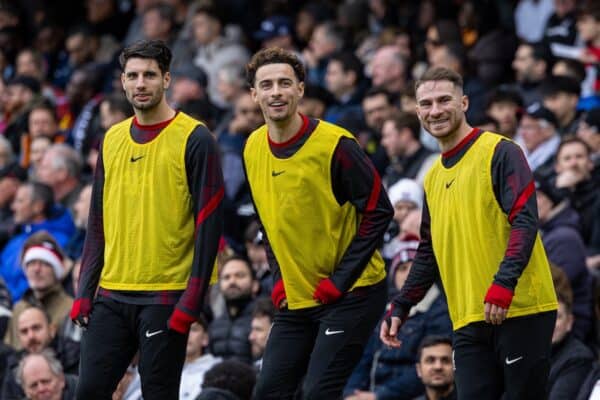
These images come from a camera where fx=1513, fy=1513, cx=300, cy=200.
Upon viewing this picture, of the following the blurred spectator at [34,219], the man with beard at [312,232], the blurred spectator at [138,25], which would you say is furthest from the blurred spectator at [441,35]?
the man with beard at [312,232]

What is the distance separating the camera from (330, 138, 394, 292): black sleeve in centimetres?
756

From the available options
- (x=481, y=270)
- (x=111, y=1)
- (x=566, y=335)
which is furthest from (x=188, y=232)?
(x=111, y=1)

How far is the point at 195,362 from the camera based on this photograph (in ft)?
35.1

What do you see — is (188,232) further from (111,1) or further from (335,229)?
(111,1)

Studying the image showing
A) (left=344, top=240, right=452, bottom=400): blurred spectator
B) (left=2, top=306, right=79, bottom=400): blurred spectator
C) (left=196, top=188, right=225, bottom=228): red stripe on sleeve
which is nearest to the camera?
(left=196, top=188, right=225, bottom=228): red stripe on sleeve

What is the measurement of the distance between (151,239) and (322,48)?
866cm

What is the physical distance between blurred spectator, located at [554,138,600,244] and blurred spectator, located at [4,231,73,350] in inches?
157

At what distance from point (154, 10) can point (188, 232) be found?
33.4 feet

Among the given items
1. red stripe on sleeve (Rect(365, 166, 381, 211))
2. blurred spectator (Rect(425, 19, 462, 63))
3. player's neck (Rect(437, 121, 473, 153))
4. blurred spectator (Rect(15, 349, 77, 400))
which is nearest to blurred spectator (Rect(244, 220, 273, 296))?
blurred spectator (Rect(15, 349, 77, 400))

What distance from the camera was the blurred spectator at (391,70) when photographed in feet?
47.3

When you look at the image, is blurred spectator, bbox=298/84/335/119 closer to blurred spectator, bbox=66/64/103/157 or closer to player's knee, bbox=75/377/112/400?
blurred spectator, bbox=66/64/103/157

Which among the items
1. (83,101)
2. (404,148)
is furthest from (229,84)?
(404,148)

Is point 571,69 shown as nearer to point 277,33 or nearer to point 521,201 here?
point 277,33

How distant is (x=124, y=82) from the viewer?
300 inches
